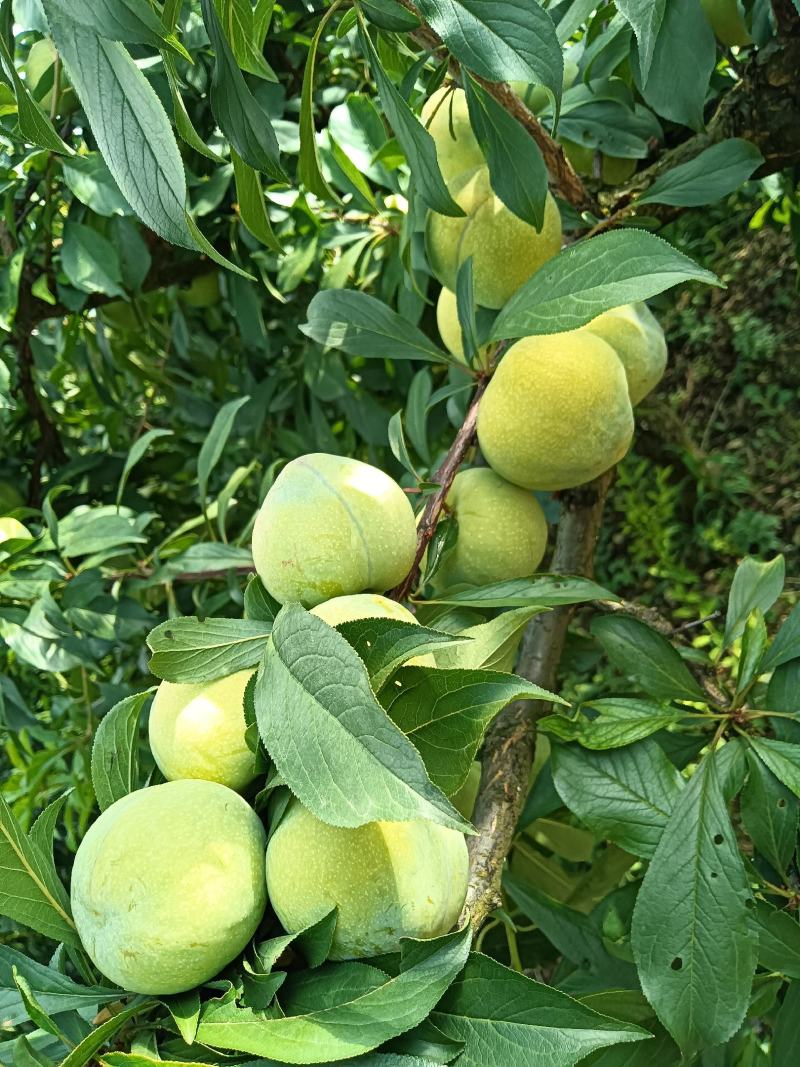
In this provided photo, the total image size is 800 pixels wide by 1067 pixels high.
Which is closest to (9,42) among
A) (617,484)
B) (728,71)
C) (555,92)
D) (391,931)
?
(555,92)

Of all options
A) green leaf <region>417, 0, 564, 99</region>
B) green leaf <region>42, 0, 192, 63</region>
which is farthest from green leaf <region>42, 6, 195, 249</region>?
green leaf <region>417, 0, 564, 99</region>

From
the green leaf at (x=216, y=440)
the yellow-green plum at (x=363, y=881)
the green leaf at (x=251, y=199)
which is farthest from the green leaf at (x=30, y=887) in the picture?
the green leaf at (x=216, y=440)

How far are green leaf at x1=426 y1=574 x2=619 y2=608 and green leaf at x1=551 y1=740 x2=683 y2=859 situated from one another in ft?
0.34

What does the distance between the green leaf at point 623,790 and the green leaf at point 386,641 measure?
8.9 inches

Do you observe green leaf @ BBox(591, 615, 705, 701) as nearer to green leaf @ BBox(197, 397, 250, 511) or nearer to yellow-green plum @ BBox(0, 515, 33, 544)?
green leaf @ BBox(197, 397, 250, 511)

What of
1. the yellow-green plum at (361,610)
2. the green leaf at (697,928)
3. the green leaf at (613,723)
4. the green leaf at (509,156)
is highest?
the green leaf at (509,156)

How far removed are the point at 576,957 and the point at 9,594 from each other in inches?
22.4

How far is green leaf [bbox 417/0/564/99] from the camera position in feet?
1.45

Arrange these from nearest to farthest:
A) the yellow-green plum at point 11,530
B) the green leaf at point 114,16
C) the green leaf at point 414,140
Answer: the green leaf at point 114,16 → the green leaf at point 414,140 → the yellow-green plum at point 11,530

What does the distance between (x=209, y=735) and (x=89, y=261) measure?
22.7 inches

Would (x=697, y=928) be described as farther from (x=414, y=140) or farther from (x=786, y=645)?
(x=414, y=140)

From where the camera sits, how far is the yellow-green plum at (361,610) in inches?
19.1

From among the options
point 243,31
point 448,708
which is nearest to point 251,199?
point 243,31

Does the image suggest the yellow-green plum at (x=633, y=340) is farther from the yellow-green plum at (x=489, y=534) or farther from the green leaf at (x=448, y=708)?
the green leaf at (x=448, y=708)
